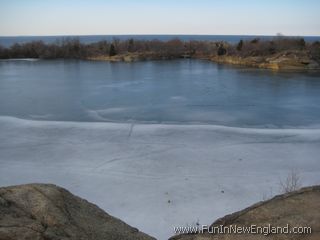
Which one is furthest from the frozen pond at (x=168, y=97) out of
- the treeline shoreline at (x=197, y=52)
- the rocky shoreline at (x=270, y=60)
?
the treeline shoreline at (x=197, y=52)

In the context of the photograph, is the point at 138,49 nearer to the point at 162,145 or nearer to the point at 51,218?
the point at 162,145

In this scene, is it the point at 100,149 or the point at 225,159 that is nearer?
the point at 225,159

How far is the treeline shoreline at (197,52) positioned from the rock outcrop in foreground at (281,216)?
32.9 m

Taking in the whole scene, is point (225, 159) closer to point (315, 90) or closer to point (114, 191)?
point (114, 191)

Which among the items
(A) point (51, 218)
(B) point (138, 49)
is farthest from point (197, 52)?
(A) point (51, 218)

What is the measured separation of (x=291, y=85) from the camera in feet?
82.6

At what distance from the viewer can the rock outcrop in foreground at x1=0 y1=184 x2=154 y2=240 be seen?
10.8ft

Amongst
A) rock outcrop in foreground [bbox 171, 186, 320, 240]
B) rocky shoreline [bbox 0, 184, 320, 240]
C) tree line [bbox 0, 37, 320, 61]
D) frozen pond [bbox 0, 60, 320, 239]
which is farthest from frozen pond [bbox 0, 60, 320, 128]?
tree line [bbox 0, 37, 320, 61]

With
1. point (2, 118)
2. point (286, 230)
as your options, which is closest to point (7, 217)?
point (286, 230)

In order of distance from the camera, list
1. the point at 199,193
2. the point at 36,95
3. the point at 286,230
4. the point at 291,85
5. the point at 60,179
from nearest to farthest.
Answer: the point at 286,230 < the point at 199,193 < the point at 60,179 < the point at 36,95 < the point at 291,85

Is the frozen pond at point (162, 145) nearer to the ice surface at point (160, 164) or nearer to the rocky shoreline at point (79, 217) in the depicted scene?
the ice surface at point (160, 164)

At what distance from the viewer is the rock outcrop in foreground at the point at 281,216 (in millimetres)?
3668

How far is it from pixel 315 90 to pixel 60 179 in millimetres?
18327

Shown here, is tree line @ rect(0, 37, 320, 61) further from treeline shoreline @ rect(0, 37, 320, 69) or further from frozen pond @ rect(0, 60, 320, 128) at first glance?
frozen pond @ rect(0, 60, 320, 128)
